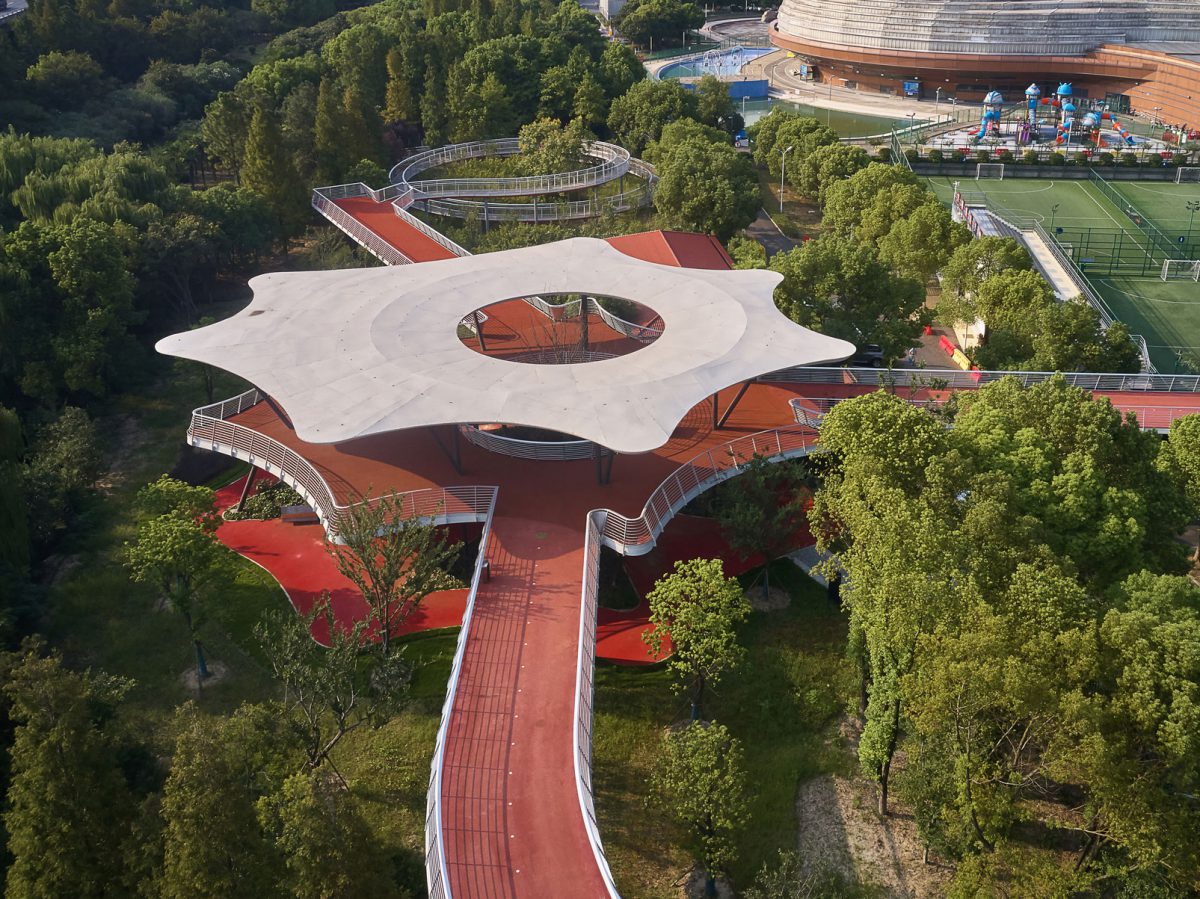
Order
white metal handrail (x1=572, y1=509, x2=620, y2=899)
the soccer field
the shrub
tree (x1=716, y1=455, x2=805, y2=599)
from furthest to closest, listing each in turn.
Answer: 1. the soccer field
2. the shrub
3. tree (x1=716, y1=455, x2=805, y2=599)
4. white metal handrail (x1=572, y1=509, x2=620, y2=899)

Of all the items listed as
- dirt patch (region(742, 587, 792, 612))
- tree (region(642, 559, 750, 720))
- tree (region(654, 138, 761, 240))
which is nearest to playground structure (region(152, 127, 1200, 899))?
tree (region(642, 559, 750, 720))

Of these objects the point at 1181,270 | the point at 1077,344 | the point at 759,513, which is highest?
the point at 1077,344

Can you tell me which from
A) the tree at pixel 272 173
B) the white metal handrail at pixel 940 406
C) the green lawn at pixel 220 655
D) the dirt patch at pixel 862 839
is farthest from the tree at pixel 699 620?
the tree at pixel 272 173

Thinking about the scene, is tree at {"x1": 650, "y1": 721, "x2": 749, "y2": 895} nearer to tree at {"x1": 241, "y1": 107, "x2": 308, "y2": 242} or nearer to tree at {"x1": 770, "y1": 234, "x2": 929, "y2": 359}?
tree at {"x1": 770, "y1": 234, "x2": 929, "y2": 359}

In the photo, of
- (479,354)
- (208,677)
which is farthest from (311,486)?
(479,354)

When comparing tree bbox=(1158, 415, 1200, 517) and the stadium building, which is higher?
the stadium building

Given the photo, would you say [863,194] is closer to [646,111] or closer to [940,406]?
[940,406]

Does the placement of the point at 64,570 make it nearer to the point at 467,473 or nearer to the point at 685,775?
the point at 467,473
